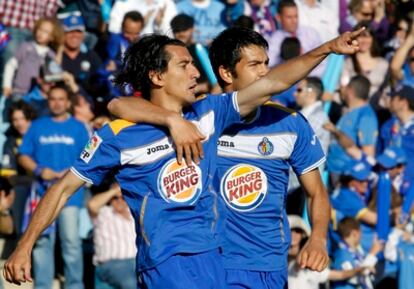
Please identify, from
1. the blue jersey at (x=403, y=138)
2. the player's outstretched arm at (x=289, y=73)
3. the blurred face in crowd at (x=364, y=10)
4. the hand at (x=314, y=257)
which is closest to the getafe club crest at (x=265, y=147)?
the player's outstretched arm at (x=289, y=73)

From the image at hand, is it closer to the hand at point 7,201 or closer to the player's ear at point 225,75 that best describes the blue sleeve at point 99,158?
the player's ear at point 225,75

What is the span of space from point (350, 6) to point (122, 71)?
6913 mm

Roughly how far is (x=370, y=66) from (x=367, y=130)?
1.10 m

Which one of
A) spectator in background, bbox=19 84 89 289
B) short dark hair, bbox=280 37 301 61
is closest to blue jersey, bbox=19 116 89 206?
spectator in background, bbox=19 84 89 289

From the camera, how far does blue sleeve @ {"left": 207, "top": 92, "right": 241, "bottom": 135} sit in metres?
6.55

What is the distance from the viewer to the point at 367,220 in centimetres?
1125

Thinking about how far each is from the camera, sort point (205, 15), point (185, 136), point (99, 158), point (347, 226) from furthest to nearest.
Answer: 1. point (205, 15)
2. point (347, 226)
3. point (99, 158)
4. point (185, 136)

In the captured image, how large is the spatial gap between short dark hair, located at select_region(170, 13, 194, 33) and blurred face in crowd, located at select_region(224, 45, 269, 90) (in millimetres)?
4877

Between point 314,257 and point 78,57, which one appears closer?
point 314,257

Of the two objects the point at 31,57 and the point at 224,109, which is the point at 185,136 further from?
the point at 31,57

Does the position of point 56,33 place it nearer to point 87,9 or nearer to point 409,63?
point 87,9

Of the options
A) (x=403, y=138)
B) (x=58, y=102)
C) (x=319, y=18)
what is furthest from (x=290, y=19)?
(x=58, y=102)

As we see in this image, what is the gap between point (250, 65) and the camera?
281 inches

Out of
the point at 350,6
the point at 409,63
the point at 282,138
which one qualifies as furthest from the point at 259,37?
the point at 350,6
